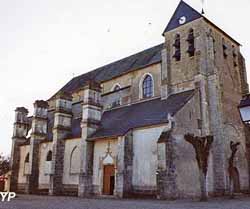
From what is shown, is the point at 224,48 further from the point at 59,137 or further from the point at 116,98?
the point at 59,137

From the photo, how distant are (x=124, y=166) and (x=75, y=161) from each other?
257 inches

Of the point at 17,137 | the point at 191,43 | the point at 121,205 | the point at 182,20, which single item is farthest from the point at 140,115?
the point at 17,137

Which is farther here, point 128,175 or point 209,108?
point 209,108

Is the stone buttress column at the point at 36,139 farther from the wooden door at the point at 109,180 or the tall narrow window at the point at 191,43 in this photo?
the tall narrow window at the point at 191,43

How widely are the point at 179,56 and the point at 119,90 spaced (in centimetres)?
667

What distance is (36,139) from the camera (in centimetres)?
2750

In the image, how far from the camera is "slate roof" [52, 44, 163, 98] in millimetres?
27353

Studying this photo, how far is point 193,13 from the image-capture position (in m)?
24.6

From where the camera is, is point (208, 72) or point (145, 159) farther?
point (208, 72)

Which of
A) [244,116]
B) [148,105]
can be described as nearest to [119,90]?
[148,105]

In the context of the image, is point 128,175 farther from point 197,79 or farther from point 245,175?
point 245,175

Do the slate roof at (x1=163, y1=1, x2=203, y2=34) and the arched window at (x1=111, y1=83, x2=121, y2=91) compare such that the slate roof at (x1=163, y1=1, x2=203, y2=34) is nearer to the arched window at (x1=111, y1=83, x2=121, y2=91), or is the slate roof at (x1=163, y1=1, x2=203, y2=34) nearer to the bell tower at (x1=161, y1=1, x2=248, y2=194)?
the bell tower at (x1=161, y1=1, x2=248, y2=194)

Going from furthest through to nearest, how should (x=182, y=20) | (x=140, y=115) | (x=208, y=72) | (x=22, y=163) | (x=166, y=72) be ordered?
(x=22, y=163), (x=182, y=20), (x=166, y=72), (x=208, y=72), (x=140, y=115)

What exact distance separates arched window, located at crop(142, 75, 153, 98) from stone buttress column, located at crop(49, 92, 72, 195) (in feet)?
22.7
